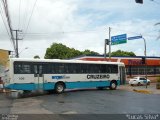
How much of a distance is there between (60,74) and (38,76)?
2535 millimetres

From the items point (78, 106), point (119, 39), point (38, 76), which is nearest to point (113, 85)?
point (38, 76)

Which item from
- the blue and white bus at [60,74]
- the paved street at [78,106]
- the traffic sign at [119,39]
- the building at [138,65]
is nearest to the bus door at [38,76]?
the blue and white bus at [60,74]

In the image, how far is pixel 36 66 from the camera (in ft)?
94.9

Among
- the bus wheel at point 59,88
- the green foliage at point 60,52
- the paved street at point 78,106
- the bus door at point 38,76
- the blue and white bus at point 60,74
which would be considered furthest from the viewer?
the green foliage at point 60,52

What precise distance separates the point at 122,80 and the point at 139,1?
21979 millimetres

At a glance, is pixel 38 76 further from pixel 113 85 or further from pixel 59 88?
pixel 113 85

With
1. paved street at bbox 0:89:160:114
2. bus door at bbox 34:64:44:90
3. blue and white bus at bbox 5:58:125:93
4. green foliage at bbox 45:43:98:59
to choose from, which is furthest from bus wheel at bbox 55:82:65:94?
green foliage at bbox 45:43:98:59

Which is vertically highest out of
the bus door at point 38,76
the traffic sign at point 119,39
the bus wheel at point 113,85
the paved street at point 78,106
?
the traffic sign at point 119,39

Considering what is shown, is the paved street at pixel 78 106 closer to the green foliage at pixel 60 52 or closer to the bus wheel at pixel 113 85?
the bus wheel at pixel 113 85

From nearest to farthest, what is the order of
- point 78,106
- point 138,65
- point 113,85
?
point 78,106, point 113,85, point 138,65

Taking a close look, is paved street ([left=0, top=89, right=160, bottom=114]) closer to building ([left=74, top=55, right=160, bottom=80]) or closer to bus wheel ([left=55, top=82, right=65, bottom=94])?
bus wheel ([left=55, top=82, right=65, bottom=94])

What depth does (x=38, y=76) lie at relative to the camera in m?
28.9

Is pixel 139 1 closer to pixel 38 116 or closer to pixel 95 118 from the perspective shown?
pixel 95 118

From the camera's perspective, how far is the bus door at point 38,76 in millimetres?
28783
